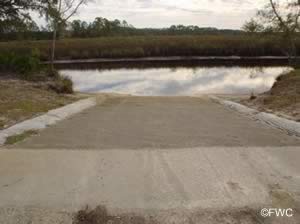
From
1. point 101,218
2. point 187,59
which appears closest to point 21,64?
point 101,218

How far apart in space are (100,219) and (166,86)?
68.8 ft

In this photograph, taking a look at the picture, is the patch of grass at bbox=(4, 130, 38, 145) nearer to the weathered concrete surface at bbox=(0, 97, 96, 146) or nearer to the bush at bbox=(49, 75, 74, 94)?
the weathered concrete surface at bbox=(0, 97, 96, 146)

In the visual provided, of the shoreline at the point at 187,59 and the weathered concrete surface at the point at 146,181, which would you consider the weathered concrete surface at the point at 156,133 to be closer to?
the weathered concrete surface at the point at 146,181

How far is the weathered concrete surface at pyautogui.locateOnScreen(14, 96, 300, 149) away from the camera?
5.63 m

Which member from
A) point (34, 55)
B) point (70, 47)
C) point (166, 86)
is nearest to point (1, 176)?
point (34, 55)

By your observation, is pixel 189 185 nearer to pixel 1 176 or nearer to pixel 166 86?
pixel 1 176

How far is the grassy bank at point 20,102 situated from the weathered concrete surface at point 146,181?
2658mm

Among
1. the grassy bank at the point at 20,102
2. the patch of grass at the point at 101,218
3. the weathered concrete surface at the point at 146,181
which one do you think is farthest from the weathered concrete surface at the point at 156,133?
the patch of grass at the point at 101,218

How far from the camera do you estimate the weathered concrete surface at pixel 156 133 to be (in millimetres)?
5629

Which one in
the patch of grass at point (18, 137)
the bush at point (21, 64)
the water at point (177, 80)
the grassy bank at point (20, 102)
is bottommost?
the water at point (177, 80)

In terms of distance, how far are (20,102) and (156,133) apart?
15.3 feet

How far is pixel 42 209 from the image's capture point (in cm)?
356

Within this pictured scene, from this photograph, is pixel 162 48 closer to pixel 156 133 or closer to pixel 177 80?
pixel 177 80

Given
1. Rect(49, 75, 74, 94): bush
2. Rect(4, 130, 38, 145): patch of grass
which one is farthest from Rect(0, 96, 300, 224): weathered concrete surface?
Rect(49, 75, 74, 94): bush
